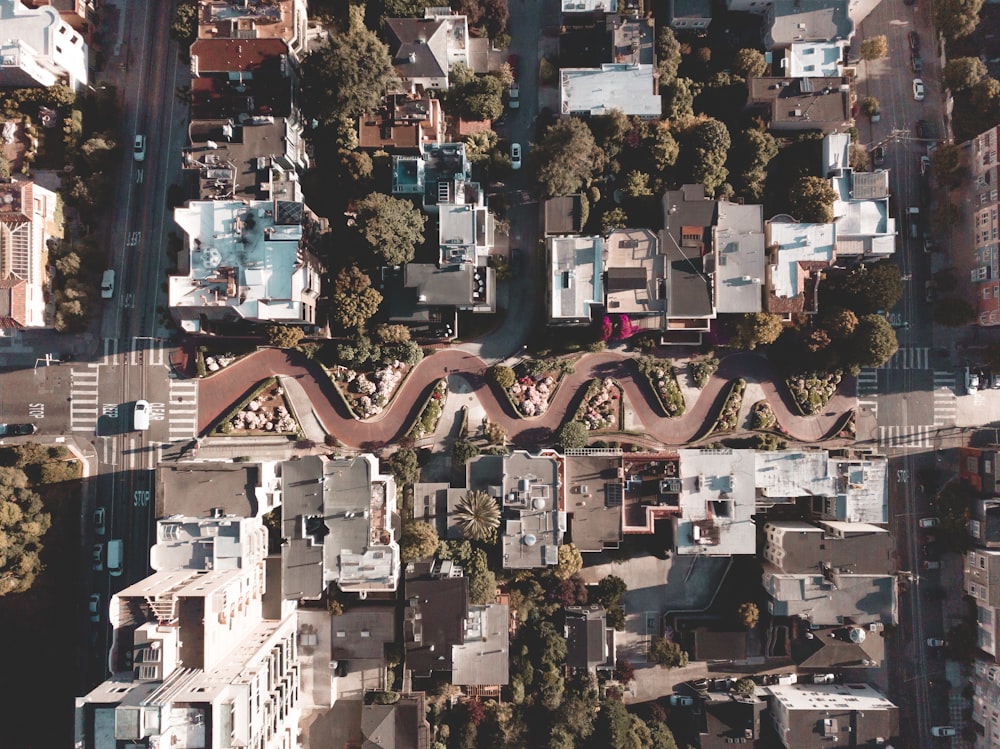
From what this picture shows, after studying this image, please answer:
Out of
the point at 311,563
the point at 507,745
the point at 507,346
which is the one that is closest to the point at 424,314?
the point at 507,346

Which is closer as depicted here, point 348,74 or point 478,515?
point 348,74

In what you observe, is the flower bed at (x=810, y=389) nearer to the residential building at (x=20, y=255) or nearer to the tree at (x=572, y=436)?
the tree at (x=572, y=436)

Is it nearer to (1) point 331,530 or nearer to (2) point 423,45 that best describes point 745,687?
(1) point 331,530

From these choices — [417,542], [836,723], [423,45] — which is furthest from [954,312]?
[423,45]

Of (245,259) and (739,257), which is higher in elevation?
(739,257)

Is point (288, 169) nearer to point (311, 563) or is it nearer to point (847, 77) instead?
point (311, 563)

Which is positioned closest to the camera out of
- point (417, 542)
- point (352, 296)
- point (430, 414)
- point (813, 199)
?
point (417, 542)
